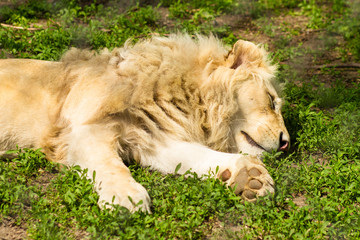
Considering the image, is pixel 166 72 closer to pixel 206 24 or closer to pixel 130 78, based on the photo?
pixel 130 78

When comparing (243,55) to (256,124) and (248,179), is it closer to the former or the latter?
(256,124)

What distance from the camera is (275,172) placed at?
4.00 metres

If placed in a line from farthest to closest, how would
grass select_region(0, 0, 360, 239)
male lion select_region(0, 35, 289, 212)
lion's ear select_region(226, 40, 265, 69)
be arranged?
1. lion's ear select_region(226, 40, 265, 69)
2. male lion select_region(0, 35, 289, 212)
3. grass select_region(0, 0, 360, 239)

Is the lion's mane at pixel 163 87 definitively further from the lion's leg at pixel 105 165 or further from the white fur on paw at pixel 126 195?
the white fur on paw at pixel 126 195

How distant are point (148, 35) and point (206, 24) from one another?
903 millimetres

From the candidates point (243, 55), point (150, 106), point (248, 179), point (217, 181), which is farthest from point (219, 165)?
point (243, 55)

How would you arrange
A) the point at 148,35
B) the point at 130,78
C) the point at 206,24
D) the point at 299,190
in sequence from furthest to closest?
1. the point at 206,24
2. the point at 148,35
3. the point at 130,78
4. the point at 299,190

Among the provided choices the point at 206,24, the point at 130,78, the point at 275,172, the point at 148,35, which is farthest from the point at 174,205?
the point at 206,24

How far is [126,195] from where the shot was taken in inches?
131

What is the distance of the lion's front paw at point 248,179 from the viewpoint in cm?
352

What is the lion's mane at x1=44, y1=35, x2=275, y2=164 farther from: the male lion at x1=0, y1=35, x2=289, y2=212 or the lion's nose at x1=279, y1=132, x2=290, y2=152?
the lion's nose at x1=279, y1=132, x2=290, y2=152

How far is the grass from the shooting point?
327 centimetres

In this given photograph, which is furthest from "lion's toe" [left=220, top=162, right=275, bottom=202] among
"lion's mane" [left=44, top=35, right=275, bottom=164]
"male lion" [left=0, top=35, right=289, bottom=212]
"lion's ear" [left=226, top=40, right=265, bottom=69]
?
"lion's ear" [left=226, top=40, right=265, bottom=69]

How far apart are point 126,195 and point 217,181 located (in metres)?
0.70
